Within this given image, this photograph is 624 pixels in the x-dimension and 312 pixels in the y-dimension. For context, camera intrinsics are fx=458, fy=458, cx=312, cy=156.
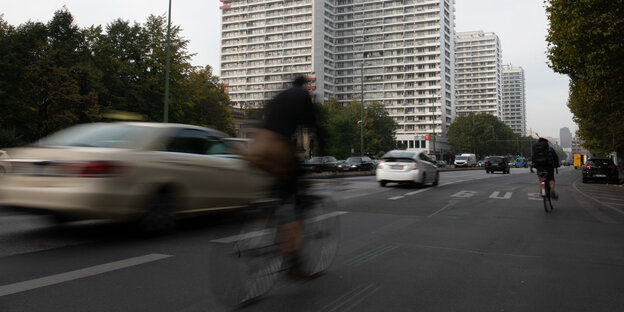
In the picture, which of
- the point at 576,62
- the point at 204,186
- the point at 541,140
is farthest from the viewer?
the point at 576,62

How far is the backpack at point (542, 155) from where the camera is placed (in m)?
10.7

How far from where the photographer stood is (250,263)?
3.23 meters

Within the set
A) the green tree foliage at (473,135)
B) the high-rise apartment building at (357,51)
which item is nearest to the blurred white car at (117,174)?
the green tree foliage at (473,135)

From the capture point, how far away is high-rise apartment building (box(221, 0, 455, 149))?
11556 cm

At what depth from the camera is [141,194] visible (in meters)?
5.48

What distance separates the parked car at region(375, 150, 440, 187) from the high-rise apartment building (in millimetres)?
97728

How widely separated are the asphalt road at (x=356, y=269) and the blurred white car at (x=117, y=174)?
16.2 inches

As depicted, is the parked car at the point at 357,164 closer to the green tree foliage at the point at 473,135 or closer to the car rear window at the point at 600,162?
the car rear window at the point at 600,162

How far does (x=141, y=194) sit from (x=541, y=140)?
9.30m

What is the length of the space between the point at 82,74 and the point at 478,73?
160m

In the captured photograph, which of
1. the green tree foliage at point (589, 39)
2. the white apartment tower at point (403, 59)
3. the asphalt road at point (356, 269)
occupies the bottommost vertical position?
the asphalt road at point (356, 269)

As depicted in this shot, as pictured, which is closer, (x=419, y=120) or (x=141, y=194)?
(x=141, y=194)

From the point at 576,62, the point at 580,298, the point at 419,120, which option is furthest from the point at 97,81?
the point at 419,120

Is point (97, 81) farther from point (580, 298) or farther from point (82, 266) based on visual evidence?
point (580, 298)
